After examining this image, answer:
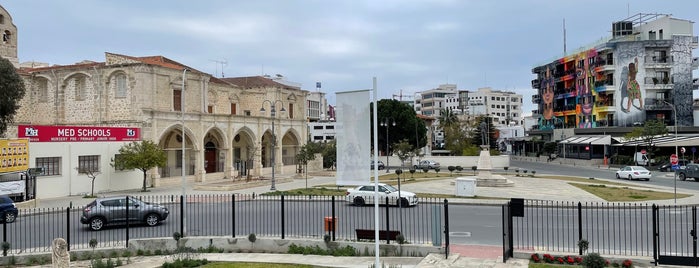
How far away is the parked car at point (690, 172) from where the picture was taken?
44.3 metres

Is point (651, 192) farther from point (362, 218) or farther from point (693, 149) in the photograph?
point (693, 149)

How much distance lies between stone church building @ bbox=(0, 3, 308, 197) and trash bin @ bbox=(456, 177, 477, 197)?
15396 millimetres

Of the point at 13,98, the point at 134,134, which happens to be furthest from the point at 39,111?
the point at 134,134

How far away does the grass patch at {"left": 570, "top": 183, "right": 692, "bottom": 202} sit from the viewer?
99.4 feet

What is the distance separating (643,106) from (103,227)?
231 feet

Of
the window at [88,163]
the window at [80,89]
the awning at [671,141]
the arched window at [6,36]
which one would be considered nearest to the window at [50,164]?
the window at [88,163]

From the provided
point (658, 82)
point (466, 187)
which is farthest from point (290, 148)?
point (658, 82)

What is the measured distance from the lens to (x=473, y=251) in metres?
14.7

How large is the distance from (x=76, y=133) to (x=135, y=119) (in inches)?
246

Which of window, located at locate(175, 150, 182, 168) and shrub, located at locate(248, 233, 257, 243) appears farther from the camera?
window, located at locate(175, 150, 182, 168)

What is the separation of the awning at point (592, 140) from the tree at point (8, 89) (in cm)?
6422

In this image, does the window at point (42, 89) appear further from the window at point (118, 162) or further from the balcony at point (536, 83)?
the balcony at point (536, 83)

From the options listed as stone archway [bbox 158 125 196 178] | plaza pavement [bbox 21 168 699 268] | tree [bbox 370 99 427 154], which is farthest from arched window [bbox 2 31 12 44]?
tree [bbox 370 99 427 154]

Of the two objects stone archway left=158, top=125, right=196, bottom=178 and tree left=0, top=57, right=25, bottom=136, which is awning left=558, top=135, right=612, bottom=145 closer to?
stone archway left=158, top=125, right=196, bottom=178
